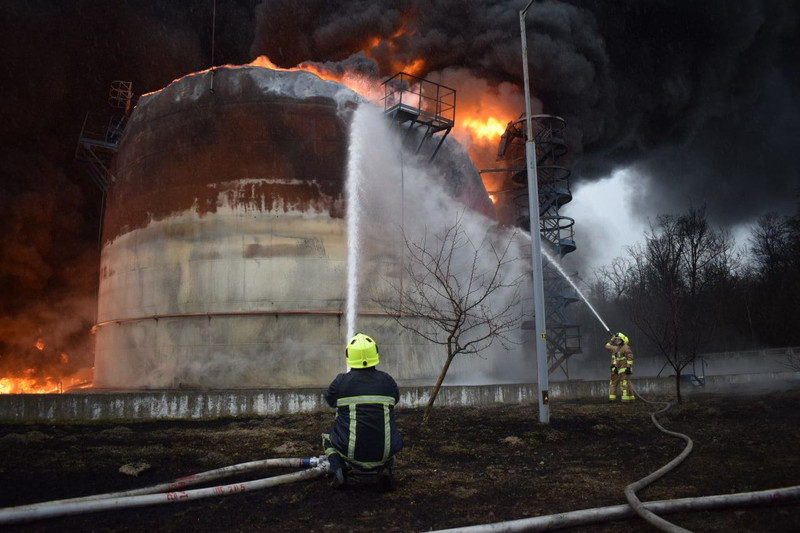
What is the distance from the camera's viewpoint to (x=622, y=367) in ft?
43.8

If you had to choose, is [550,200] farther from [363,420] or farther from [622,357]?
[363,420]

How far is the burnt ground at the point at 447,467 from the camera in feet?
14.8

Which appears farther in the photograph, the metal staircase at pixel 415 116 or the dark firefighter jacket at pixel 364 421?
the metal staircase at pixel 415 116

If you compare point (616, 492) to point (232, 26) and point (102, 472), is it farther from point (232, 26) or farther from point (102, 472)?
point (232, 26)

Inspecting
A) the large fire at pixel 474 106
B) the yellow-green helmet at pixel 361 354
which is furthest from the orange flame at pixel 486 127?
the yellow-green helmet at pixel 361 354

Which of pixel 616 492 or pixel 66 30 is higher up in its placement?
pixel 66 30

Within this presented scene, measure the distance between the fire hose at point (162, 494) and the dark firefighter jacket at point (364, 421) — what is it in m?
0.74

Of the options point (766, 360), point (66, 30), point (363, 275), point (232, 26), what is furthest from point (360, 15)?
point (766, 360)

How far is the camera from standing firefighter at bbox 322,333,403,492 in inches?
204

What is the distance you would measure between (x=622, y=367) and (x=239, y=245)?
34.0 feet

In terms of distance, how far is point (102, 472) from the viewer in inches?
267

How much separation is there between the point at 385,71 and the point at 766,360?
832 inches

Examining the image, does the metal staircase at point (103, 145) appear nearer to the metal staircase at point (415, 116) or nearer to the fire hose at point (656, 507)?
the metal staircase at point (415, 116)

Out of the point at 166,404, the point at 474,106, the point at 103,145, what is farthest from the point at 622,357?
the point at 103,145
